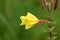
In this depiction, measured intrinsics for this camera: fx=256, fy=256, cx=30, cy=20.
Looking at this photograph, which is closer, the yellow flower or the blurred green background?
the yellow flower

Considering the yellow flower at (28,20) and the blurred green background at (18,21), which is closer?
the yellow flower at (28,20)

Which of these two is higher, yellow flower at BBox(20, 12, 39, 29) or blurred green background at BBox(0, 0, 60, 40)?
yellow flower at BBox(20, 12, 39, 29)

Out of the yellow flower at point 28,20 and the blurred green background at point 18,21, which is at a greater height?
the yellow flower at point 28,20

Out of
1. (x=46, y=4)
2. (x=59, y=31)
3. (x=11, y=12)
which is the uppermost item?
(x=46, y=4)

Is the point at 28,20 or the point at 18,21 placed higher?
the point at 28,20

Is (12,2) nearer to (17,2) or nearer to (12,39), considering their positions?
(17,2)

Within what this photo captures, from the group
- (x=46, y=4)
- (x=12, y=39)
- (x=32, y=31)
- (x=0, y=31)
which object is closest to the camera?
(x=46, y=4)

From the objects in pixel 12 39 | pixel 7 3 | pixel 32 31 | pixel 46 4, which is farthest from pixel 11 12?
pixel 46 4

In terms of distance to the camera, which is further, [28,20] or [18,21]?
[18,21]
